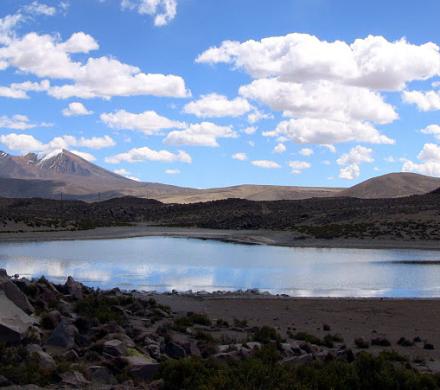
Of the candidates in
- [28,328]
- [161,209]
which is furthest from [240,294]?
[161,209]

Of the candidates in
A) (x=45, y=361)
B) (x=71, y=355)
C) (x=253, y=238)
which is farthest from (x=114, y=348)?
(x=253, y=238)

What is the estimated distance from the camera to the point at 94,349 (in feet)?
36.4

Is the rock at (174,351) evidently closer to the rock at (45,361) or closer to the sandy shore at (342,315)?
the rock at (45,361)

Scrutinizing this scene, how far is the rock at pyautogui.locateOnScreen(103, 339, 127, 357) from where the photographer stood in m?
10.6

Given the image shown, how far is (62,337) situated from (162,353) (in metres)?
1.82

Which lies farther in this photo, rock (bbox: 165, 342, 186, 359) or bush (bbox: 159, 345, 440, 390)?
rock (bbox: 165, 342, 186, 359)

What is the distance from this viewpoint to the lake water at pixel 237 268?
25781mm

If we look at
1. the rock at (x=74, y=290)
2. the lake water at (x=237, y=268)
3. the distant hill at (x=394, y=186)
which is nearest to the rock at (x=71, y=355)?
the rock at (x=74, y=290)

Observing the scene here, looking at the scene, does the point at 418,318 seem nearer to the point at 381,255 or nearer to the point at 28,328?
the point at 28,328

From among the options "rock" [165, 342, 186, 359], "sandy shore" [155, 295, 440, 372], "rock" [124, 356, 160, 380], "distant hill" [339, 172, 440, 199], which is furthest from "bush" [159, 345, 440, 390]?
"distant hill" [339, 172, 440, 199]

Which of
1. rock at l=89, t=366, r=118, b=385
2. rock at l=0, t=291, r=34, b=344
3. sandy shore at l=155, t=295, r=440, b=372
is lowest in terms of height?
sandy shore at l=155, t=295, r=440, b=372

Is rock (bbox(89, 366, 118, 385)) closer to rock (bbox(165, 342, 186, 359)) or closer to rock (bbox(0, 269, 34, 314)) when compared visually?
rock (bbox(165, 342, 186, 359))

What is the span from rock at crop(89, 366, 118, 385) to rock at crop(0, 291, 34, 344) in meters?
1.95

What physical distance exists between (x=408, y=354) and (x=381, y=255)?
29.3m
